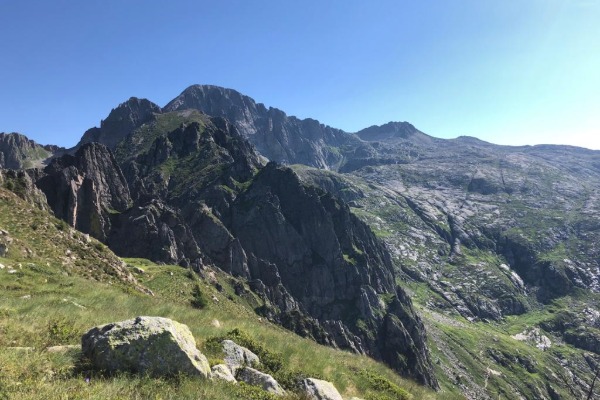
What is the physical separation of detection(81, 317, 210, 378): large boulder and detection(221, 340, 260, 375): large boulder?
9.77 feet

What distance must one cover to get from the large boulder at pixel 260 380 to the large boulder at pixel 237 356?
470 millimetres

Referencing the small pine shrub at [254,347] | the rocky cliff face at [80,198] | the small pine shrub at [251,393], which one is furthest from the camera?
the rocky cliff face at [80,198]

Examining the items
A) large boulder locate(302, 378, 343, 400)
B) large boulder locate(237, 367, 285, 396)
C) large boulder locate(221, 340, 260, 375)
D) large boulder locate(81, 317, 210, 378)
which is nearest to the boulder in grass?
large boulder locate(81, 317, 210, 378)

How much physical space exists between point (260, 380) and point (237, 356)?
2.11 m

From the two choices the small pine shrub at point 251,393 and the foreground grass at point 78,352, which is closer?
the foreground grass at point 78,352

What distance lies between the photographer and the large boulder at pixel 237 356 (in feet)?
51.7

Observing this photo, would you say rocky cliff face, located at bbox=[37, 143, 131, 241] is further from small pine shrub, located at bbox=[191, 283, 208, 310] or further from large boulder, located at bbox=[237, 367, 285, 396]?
large boulder, located at bbox=[237, 367, 285, 396]

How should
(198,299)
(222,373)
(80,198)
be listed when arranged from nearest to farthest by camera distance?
(222,373) < (198,299) < (80,198)

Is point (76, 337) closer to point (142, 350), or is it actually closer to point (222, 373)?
point (142, 350)

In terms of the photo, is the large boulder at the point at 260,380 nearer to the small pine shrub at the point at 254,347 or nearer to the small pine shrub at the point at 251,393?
the small pine shrub at the point at 251,393

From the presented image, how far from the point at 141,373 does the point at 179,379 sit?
1.11 meters

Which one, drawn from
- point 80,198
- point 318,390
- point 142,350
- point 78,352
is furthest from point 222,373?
point 80,198

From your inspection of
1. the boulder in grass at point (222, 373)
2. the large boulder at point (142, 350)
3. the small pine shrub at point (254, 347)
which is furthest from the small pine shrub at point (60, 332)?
the boulder in grass at point (222, 373)

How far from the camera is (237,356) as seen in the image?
53.7 feet
